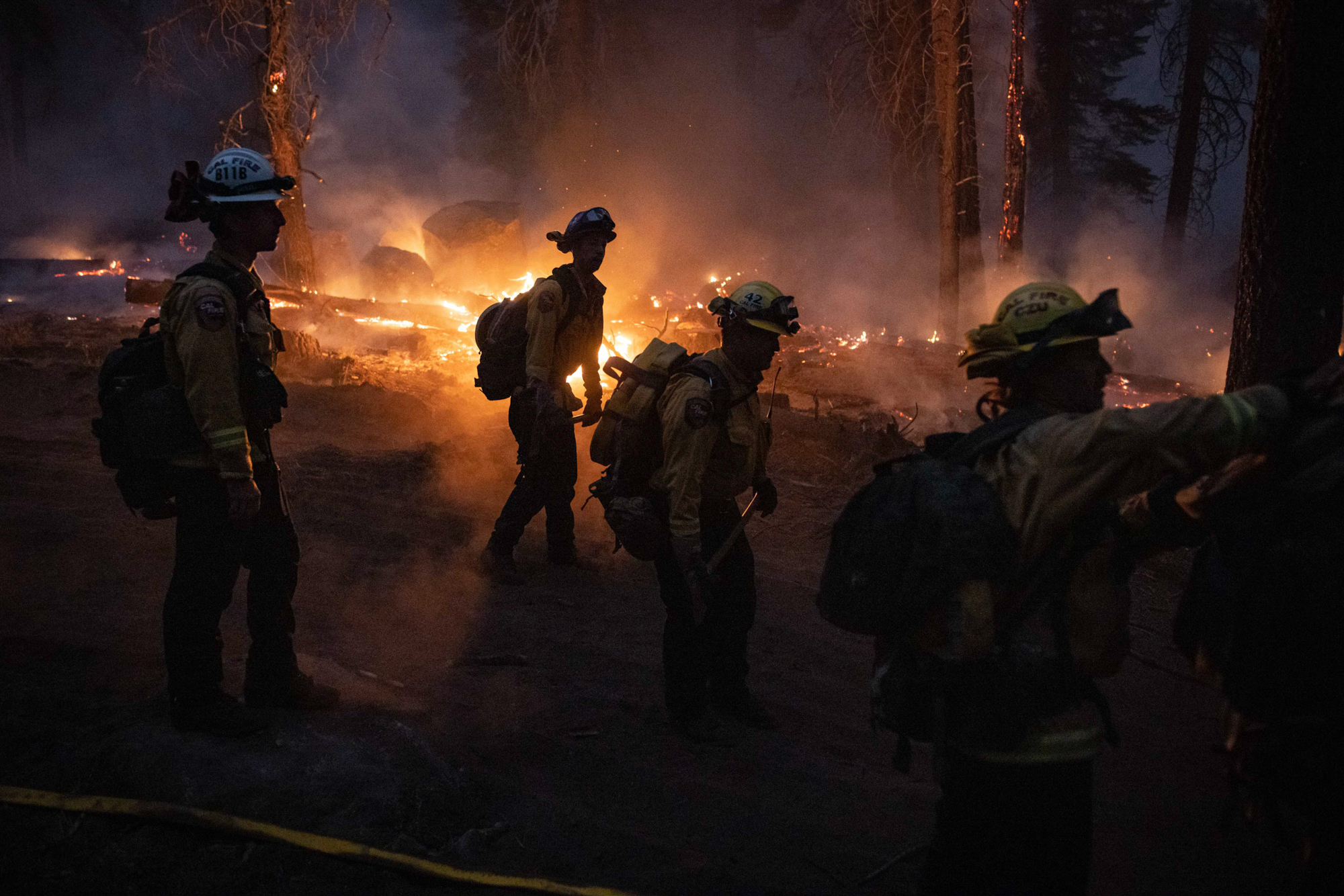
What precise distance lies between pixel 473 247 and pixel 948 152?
9147 millimetres

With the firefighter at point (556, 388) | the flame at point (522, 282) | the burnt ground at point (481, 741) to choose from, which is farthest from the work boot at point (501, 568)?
the flame at point (522, 282)

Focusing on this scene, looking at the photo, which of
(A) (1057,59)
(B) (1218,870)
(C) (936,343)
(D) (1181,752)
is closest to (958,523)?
(B) (1218,870)

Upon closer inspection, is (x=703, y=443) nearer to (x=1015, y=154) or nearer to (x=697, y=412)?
(x=697, y=412)

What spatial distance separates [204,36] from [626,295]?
7.74m

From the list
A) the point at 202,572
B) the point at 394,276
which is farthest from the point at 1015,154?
the point at 202,572

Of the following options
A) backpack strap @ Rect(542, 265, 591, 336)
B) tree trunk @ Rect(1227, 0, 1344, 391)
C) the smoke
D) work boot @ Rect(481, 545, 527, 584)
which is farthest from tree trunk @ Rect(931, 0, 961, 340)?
work boot @ Rect(481, 545, 527, 584)

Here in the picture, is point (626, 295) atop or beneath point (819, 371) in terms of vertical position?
atop

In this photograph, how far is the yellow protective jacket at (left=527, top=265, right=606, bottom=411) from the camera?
5.48m

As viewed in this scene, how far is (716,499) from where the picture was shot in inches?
158

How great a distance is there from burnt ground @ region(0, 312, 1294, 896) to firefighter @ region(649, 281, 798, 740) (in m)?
0.24

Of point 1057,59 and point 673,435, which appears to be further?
point 1057,59

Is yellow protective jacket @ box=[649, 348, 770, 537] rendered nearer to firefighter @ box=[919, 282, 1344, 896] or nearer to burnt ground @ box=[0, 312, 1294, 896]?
burnt ground @ box=[0, 312, 1294, 896]

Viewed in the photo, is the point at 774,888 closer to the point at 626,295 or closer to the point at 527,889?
the point at 527,889

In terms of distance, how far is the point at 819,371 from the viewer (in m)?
12.3
